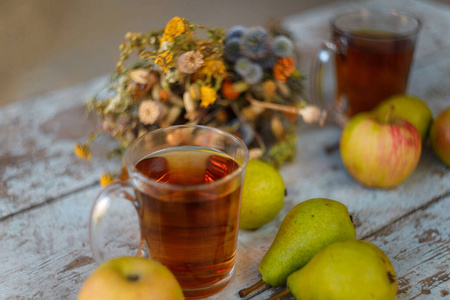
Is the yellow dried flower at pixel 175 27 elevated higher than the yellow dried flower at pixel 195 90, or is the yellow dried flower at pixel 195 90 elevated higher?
the yellow dried flower at pixel 175 27

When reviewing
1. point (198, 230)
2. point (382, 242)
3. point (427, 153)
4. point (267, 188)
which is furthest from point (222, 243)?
point (427, 153)

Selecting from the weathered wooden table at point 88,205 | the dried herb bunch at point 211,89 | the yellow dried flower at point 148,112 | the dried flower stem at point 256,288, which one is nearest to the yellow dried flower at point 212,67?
the dried herb bunch at point 211,89

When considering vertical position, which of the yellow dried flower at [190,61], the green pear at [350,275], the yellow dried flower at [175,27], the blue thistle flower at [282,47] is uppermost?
the yellow dried flower at [175,27]

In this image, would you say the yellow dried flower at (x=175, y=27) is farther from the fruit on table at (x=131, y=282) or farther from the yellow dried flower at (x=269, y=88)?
the fruit on table at (x=131, y=282)

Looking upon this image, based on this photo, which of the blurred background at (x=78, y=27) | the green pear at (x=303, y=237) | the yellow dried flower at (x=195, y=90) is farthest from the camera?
the blurred background at (x=78, y=27)

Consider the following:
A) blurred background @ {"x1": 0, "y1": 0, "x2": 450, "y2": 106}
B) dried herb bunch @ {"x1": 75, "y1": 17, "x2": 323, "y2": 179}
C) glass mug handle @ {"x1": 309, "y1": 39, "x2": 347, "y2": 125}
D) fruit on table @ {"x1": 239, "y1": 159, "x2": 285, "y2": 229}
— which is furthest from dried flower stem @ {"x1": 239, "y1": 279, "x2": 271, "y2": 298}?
blurred background @ {"x1": 0, "y1": 0, "x2": 450, "y2": 106}

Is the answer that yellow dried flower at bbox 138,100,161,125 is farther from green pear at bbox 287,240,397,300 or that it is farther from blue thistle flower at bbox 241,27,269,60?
green pear at bbox 287,240,397,300
